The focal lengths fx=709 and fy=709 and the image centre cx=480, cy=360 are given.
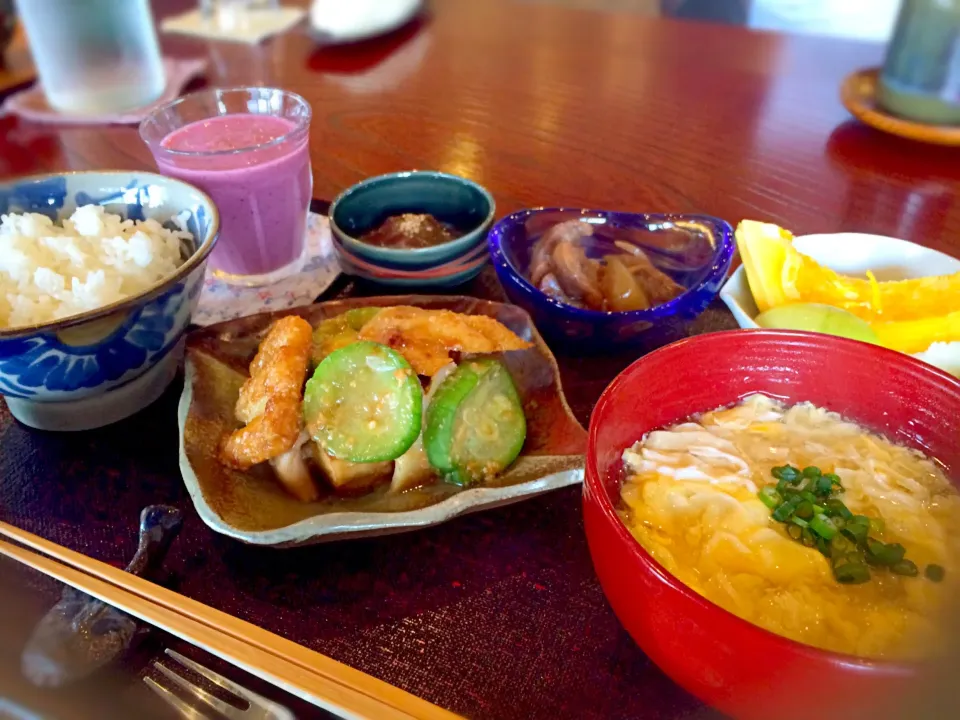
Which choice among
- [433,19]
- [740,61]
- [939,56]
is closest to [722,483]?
[939,56]

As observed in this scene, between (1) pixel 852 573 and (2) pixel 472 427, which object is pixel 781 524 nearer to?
(1) pixel 852 573

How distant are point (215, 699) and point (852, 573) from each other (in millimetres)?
695

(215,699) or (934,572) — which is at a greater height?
(934,572)

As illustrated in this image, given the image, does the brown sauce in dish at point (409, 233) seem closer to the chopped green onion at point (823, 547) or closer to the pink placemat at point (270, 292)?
the pink placemat at point (270, 292)

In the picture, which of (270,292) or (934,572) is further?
(270,292)

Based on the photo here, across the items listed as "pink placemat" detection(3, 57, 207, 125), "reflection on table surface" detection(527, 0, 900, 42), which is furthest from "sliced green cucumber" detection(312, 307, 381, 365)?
"reflection on table surface" detection(527, 0, 900, 42)

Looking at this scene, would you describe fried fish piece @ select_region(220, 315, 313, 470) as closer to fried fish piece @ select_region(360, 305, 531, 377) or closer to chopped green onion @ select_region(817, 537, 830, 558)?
fried fish piece @ select_region(360, 305, 531, 377)

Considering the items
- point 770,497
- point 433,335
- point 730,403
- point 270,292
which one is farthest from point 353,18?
point 770,497

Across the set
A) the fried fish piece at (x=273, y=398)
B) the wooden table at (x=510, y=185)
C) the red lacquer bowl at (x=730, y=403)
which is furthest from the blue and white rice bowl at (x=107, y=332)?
the red lacquer bowl at (x=730, y=403)

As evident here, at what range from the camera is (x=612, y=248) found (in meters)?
1.58

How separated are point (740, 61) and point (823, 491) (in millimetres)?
2417

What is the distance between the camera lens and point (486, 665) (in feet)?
2.90

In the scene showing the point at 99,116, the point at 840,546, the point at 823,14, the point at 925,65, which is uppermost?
the point at 925,65

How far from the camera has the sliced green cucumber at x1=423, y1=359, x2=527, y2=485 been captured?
1103 mm
